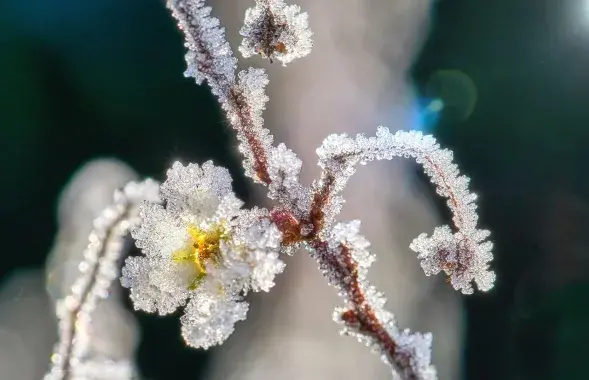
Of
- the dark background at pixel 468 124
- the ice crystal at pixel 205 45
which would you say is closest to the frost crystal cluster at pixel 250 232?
the ice crystal at pixel 205 45

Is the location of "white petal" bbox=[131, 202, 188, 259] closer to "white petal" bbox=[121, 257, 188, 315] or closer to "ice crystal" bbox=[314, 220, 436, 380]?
"white petal" bbox=[121, 257, 188, 315]

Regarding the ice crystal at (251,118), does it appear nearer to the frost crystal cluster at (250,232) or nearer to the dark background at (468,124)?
the frost crystal cluster at (250,232)

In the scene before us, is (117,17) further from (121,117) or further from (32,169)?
(32,169)

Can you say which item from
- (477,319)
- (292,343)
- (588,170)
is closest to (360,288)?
(292,343)

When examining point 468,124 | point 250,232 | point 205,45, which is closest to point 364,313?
point 250,232

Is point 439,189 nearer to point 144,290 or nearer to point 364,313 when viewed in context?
point 364,313

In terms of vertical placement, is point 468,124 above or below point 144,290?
above
